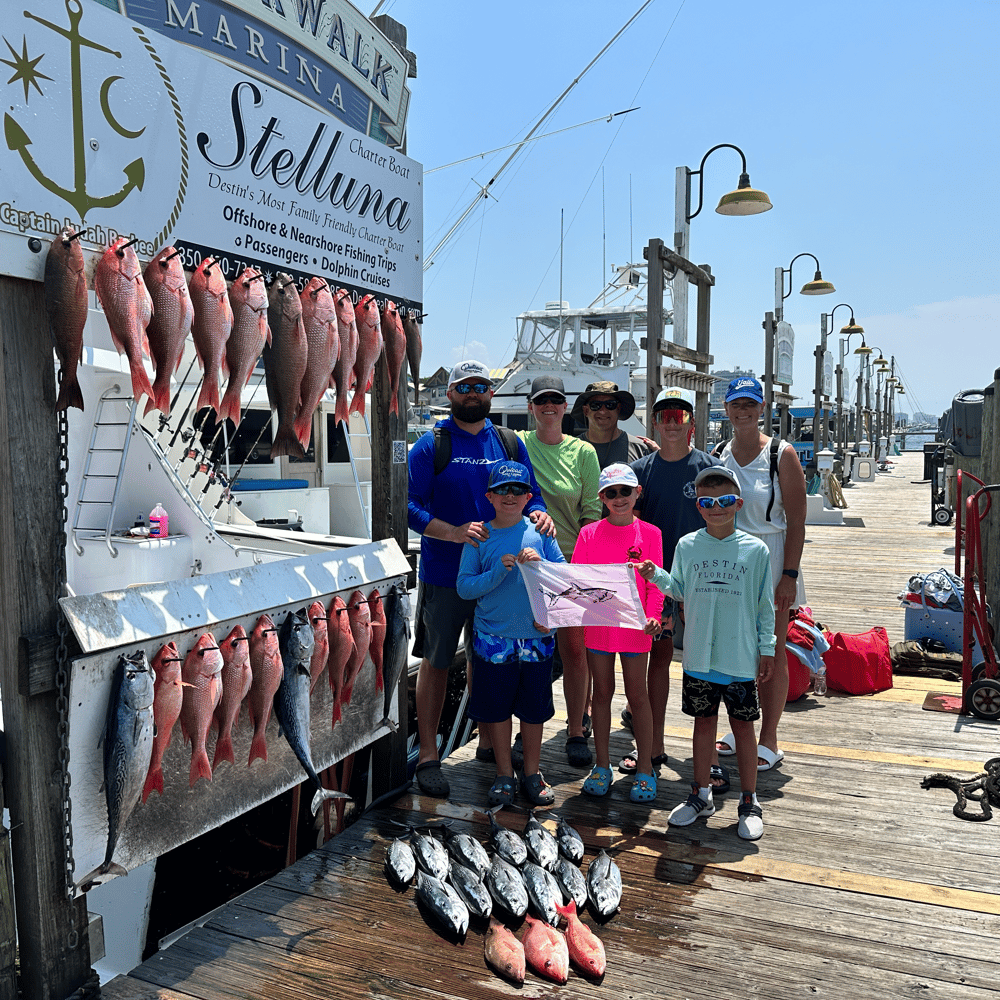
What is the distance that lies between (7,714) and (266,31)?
2.71 meters

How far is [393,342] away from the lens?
3.65 metres

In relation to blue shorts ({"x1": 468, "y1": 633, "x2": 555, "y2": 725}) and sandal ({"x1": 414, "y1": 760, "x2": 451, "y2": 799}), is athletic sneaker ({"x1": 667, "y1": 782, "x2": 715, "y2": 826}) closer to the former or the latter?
blue shorts ({"x1": 468, "y1": 633, "x2": 555, "y2": 725})

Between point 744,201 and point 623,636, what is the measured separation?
668 cm

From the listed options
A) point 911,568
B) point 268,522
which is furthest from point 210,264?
point 911,568

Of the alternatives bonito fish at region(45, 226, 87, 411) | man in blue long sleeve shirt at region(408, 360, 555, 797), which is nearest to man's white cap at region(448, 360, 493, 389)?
man in blue long sleeve shirt at region(408, 360, 555, 797)

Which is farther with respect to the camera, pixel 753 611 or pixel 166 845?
pixel 753 611

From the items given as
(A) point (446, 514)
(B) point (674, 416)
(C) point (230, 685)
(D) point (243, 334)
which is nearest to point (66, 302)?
(D) point (243, 334)

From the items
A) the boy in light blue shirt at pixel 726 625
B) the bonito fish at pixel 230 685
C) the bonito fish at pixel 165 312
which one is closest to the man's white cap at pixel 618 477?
the boy in light blue shirt at pixel 726 625

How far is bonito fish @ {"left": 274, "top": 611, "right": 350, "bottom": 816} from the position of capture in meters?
3.00

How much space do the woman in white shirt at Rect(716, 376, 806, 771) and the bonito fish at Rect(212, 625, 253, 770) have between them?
2.57 meters

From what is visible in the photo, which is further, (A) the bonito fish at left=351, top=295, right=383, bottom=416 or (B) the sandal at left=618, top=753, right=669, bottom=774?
(B) the sandal at left=618, top=753, right=669, bottom=774

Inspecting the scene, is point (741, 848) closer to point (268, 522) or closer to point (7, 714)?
point (7, 714)

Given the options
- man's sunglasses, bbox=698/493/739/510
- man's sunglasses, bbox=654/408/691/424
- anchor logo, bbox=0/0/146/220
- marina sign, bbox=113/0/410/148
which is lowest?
man's sunglasses, bbox=698/493/739/510

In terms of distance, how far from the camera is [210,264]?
261 cm
